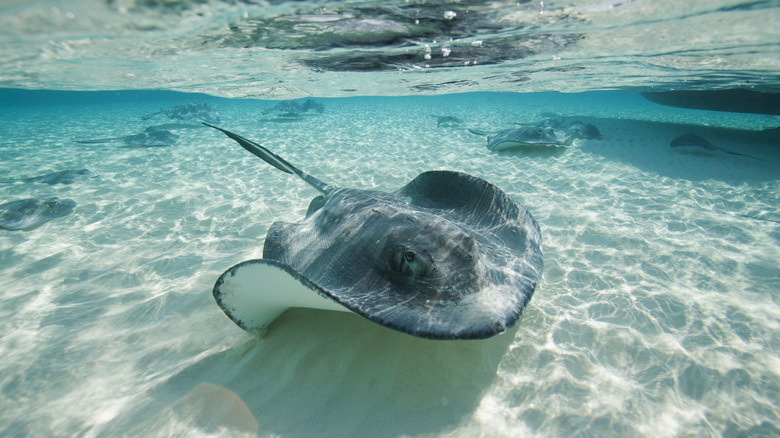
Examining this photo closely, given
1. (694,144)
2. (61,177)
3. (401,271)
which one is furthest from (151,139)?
(694,144)

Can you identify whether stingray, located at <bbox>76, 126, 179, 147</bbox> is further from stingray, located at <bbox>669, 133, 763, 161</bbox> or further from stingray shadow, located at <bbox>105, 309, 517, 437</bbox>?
stingray, located at <bbox>669, 133, 763, 161</bbox>

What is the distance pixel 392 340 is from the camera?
3.07 m

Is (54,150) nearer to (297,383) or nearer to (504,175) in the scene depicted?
(297,383)

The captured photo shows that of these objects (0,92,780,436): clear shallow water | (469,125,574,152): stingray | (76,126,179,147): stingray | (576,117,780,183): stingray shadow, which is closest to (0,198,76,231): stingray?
(0,92,780,436): clear shallow water

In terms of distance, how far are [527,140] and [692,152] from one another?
590cm

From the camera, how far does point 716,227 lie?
5.77 m

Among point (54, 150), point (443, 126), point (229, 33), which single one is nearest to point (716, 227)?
point (229, 33)

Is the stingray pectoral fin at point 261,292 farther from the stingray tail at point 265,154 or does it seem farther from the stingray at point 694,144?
the stingray at point 694,144

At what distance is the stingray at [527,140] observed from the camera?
10008mm

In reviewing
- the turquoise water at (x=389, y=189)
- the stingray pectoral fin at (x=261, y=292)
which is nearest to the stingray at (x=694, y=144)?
the turquoise water at (x=389, y=189)

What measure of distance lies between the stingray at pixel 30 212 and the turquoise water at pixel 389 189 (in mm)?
285

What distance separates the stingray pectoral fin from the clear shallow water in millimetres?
498

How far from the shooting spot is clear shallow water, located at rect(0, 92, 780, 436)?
2.49 m

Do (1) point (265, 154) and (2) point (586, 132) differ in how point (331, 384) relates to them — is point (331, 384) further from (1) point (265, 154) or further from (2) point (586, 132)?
(2) point (586, 132)
